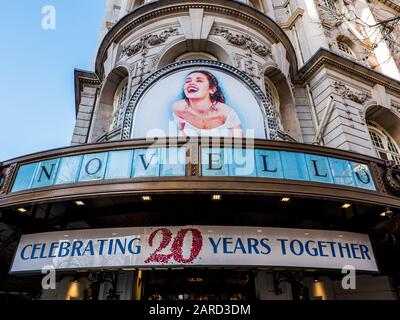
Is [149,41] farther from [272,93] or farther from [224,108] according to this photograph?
[272,93]

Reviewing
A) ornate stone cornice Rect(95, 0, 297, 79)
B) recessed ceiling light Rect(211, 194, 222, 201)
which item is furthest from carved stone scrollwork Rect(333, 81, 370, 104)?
recessed ceiling light Rect(211, 194, 222, 201)

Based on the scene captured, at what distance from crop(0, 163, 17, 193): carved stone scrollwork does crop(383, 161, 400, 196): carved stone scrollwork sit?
31.5ft

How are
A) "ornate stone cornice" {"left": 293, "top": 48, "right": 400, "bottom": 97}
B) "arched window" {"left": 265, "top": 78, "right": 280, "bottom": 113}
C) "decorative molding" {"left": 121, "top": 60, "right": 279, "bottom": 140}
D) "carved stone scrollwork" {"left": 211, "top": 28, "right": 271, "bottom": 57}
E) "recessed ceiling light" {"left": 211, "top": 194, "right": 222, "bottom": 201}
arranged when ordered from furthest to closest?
"ornate stone cornice" {"left": 293, "top": 48, "right": 400, "bottom": 97} < "arched window" {"left": 265, "top": 78, "right": 280, "bottom": 113} < "carved stone scrollwork" {"left": 211, "top": 28, "right": 271, "bottom": 57} < "decorative molding" {"left": 121, "top": 60, "right": 279, "bottom": 140} < "recessed ceiling light" {"left": 211, "top": 194, "right": 222, "bottom": 201}

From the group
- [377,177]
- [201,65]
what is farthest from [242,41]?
[377,177]

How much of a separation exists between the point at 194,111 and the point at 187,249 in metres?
4.64

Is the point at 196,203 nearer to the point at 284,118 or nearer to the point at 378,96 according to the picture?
the point at 284,118

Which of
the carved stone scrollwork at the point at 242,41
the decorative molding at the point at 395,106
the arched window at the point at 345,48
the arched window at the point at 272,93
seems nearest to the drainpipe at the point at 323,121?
the arched window at the point at 272,93

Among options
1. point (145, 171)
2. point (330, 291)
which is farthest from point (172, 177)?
point (330, 291)

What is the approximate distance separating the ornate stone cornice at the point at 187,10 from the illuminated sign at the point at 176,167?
9059 millimetres

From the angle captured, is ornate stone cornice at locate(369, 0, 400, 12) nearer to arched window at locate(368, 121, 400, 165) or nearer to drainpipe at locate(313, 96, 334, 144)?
arched window at locate(368, 121, 400, 165)

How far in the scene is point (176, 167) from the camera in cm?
618

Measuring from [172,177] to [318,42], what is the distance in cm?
1414

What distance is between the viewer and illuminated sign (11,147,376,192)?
6.20m

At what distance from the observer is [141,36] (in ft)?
42.1
